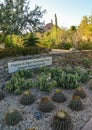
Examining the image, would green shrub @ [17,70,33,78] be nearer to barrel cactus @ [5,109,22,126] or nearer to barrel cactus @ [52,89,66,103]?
barrel cactus @ [52,89,66,103]

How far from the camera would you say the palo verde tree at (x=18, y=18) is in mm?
10605

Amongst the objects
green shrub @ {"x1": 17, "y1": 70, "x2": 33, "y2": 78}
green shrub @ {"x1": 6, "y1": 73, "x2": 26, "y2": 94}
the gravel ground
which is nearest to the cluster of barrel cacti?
the gravel ground

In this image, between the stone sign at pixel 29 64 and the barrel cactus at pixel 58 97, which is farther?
the stone sign at pixel 29 64

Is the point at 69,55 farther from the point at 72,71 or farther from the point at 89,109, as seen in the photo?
the point at 89,109

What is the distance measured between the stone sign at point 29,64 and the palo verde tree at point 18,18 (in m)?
2.20

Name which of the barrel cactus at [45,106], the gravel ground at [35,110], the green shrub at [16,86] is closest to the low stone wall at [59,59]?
the green shrub at [16,86]

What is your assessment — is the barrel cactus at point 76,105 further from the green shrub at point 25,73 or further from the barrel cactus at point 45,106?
the green shrub at point 25,73

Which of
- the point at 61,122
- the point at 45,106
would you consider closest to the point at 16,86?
the point at 45,106

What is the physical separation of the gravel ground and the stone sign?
156cm

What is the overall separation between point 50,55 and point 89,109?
176 inches

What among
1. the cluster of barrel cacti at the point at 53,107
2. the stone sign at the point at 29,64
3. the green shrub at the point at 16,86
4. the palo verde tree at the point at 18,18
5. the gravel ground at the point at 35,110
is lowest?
the gravel ground at the point at 35,110

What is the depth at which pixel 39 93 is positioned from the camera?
24.6 feet

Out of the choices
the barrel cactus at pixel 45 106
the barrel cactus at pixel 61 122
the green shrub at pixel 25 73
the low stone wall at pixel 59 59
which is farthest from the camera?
the low stone wall at pixel 59 59

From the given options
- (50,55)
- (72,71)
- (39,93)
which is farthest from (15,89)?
(50,55)
